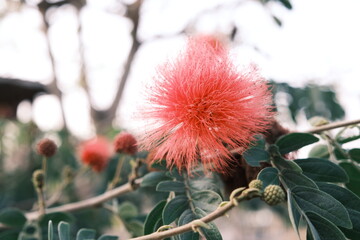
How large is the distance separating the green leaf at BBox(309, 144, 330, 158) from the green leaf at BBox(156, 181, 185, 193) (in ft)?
2.34

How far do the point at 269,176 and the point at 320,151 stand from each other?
2.00 feet

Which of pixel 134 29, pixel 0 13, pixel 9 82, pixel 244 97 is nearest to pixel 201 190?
pixel 244 97

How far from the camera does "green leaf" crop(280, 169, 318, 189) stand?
45.3 inches

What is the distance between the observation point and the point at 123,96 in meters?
5.71

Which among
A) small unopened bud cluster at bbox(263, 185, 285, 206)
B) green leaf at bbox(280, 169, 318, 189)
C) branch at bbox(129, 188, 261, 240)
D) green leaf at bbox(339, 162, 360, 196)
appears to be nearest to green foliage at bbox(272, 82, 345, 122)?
green leaf at bbox(339, 162, 360, 196)

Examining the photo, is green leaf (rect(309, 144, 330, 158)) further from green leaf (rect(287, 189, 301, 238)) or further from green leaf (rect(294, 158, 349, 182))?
green leaf (rect(287, 189, 301, 238))

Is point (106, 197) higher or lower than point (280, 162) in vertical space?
lower

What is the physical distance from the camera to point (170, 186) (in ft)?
4.41

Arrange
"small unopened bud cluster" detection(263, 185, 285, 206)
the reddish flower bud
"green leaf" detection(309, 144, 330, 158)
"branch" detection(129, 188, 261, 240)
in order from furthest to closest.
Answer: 1. the reddish flower bud
2. "green leaf" detection(309, 144, 330, 158)
3. "small unopened bud cluster" detection(263, 185, 285, 206)
4. "branch" detection(129, 188, 261, 240)

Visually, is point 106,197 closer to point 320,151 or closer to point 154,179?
point 154,179

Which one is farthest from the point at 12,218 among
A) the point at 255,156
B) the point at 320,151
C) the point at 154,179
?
the point at 320,151

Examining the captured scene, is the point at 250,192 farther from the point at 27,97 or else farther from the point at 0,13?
the point at 0,13

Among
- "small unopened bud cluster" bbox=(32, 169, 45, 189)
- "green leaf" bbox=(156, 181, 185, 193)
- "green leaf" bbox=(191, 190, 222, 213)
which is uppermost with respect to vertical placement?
"green leaf" bbox=(191, 190, 222, 213)

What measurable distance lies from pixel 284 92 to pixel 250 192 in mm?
1615
